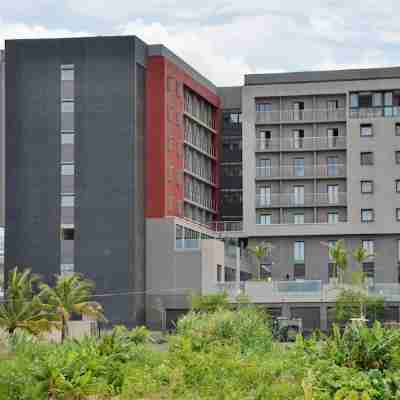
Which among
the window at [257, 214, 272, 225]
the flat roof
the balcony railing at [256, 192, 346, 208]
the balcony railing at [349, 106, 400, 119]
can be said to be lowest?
the window at [257, 214, 272, 225]

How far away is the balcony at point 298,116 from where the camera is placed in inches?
3824

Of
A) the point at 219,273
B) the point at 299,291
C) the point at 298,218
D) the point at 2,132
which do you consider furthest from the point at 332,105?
the point at 2,132

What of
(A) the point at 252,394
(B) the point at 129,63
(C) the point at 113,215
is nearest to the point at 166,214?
(C) the point at 113,215

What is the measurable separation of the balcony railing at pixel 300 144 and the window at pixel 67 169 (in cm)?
2102

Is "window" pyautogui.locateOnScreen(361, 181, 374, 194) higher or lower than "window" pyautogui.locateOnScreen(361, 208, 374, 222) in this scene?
higher

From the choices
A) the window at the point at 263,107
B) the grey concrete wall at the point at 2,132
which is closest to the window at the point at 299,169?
the window at the point at 263,107

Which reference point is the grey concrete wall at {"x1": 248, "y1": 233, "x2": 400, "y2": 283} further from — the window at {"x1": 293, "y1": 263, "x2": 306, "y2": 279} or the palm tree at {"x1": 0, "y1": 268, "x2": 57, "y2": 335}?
the palm tree at {"x1": 0, "y1": 268, "x2": 57, "y2": 335}

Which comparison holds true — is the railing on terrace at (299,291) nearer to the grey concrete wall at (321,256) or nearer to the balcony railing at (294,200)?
the grey concrete wall at (321,256)

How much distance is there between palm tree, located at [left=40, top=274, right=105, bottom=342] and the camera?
72250 mm

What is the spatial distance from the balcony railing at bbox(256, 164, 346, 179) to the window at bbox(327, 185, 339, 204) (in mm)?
1231

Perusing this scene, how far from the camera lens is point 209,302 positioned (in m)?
79.1

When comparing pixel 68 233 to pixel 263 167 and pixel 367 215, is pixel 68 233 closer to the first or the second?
pixel 263 167

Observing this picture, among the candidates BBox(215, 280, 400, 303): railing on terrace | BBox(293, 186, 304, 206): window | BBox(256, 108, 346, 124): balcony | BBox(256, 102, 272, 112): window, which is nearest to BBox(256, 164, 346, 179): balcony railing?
BBox(293, 186, 304, 206): window

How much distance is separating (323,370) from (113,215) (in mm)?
54895
